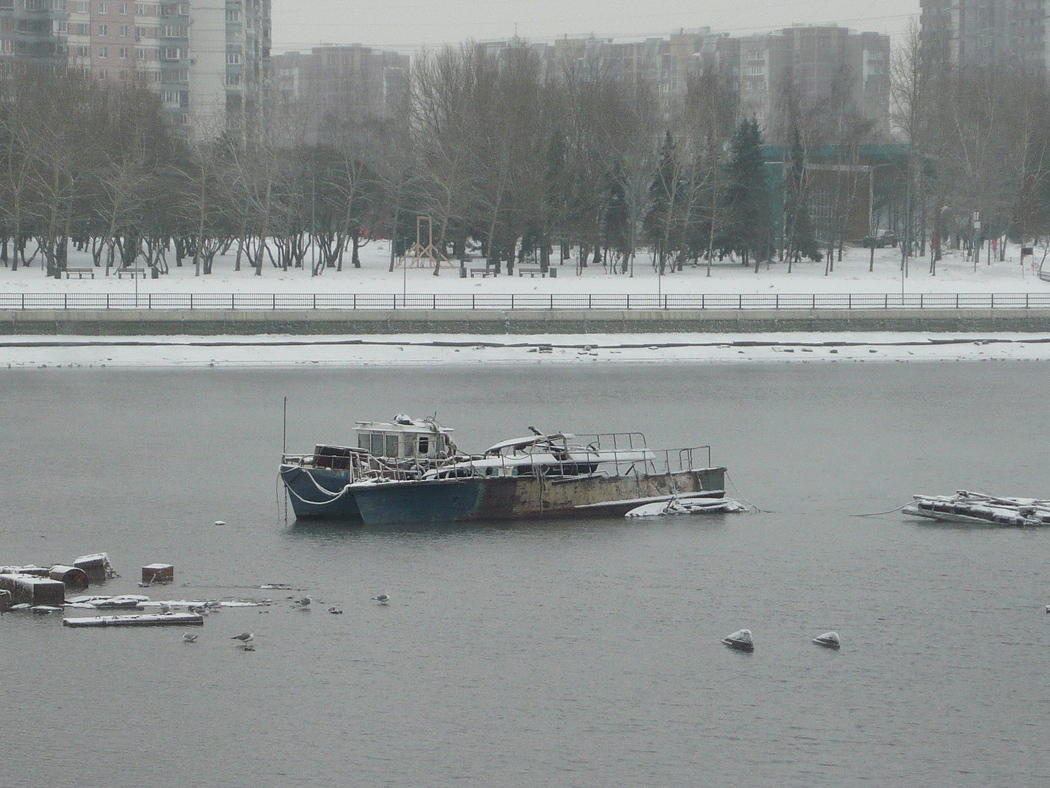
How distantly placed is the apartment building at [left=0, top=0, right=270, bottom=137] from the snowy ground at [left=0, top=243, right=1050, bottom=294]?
160 ft

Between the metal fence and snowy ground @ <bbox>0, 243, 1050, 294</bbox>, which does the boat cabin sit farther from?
snowy ground @ <bbox>0, 243, 1050, 294</bbox>

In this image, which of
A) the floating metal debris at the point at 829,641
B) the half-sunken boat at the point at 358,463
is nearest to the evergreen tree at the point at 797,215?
the half-sunken boat at the point at 358,463

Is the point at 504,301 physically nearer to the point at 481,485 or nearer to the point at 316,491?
the point at 481,485

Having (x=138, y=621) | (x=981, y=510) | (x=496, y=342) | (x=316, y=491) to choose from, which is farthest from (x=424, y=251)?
(x=138, y=621)

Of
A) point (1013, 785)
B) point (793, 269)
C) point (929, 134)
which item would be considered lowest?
point (1013, 785)

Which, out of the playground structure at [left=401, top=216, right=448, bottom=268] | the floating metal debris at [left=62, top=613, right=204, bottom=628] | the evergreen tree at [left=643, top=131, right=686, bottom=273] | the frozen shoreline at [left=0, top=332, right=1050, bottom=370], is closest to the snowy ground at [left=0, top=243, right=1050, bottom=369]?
the frozen shoreline at [left=0, top=332, right=1050, bottom=370]

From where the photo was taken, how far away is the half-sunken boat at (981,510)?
110 feet

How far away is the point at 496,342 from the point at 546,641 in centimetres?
5015

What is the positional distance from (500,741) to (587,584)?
8266mm

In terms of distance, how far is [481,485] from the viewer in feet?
111

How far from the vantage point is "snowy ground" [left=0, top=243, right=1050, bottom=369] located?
7081cm

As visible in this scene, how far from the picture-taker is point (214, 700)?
21.4 m

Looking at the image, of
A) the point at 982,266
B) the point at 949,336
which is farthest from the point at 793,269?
the point at 949,336

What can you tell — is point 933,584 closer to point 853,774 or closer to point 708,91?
point 853,774
